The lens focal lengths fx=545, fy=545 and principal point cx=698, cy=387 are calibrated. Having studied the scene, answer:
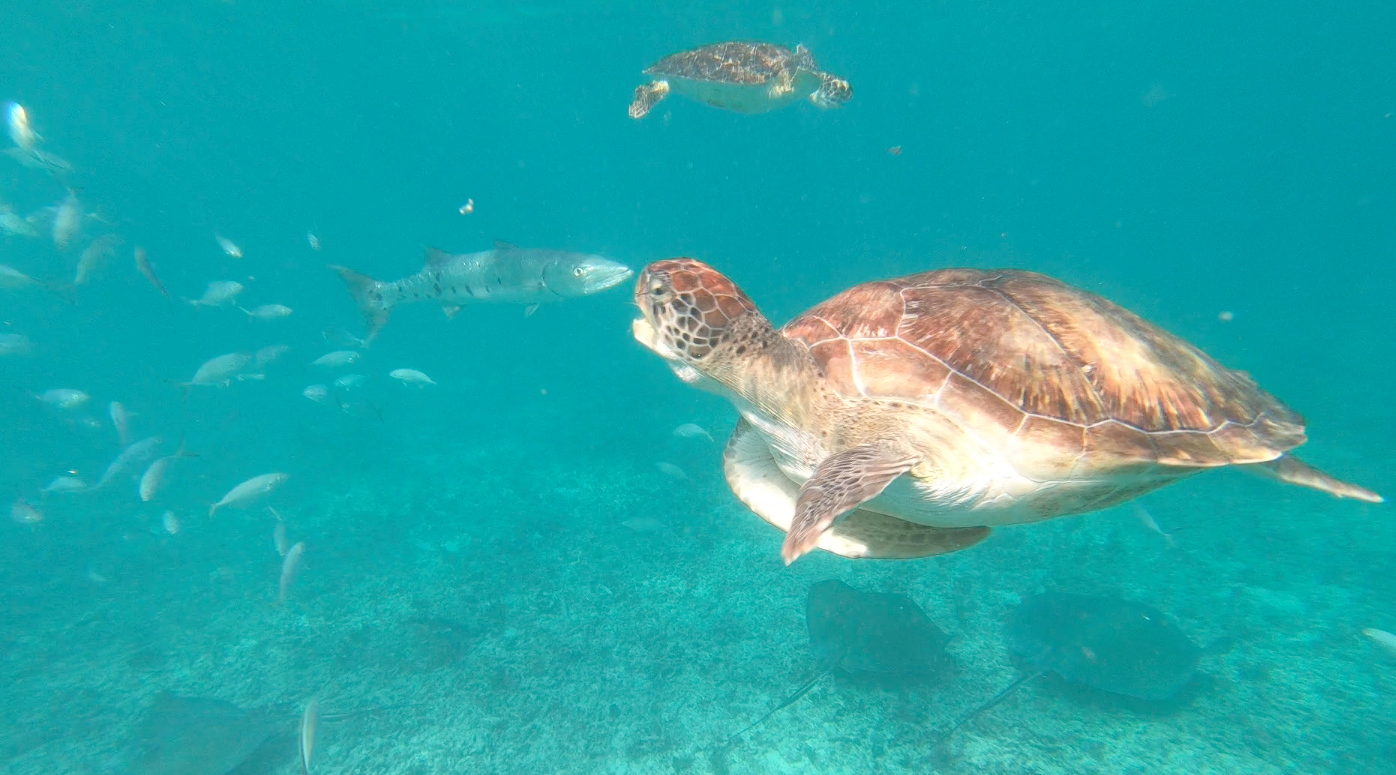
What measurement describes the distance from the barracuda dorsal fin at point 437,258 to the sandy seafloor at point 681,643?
4.94m

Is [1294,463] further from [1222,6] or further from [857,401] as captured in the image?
[1222,6]

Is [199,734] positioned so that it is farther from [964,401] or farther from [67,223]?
[964,401]

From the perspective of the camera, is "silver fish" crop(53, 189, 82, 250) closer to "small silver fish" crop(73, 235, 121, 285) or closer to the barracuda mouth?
"small silver fish" crop(73, 235, 121, 285)

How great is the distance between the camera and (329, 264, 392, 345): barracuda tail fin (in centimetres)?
998

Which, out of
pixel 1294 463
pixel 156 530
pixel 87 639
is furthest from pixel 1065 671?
pixel 156 530

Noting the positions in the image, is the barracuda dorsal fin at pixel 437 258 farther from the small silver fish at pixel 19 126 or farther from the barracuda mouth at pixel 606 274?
the small silver fish at pixel 19 126

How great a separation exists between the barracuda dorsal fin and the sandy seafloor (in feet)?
16.2

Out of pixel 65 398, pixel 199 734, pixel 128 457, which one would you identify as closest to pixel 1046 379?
pixel 199 734

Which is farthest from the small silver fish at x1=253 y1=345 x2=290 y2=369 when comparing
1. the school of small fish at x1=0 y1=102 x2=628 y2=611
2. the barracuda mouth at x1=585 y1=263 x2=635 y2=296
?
the barracuda mouth at x1=585 y1=263 x2=635 y2=296

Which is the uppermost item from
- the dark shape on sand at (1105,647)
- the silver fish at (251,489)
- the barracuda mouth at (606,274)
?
the barracuda mouth at (606,274)

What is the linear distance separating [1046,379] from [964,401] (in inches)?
19.5

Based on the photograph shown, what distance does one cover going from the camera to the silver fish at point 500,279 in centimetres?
850

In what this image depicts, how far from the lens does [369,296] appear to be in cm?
1002

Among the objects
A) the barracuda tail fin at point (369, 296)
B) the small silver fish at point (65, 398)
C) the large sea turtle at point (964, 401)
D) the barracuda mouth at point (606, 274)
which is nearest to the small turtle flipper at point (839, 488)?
the large sea turtle at point (964, 401)
